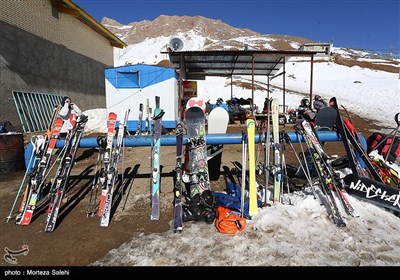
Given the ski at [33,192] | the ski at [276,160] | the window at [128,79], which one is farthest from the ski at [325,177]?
the window at [128,79]

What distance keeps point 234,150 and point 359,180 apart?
4932 mm

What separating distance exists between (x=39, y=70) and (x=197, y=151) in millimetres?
11632

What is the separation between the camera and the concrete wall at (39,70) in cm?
991

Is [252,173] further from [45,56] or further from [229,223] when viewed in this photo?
[45,56]

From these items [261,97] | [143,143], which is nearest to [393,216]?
[143,143]

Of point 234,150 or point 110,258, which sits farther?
point 234,150

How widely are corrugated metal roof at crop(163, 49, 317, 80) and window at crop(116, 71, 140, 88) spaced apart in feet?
6.33

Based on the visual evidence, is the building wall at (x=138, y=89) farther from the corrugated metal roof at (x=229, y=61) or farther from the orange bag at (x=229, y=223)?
the orange bag at (x=229, y=223)

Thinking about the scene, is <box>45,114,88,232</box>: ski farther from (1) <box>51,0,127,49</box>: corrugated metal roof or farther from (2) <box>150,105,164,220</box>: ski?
(1) <box>51,0,127,49</box>: corrugated metal roof

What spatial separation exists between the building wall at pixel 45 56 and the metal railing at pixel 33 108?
236 mm

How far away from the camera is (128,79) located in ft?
38.9

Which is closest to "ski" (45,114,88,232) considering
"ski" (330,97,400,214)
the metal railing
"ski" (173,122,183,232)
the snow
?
the snow

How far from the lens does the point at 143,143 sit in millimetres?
4660
